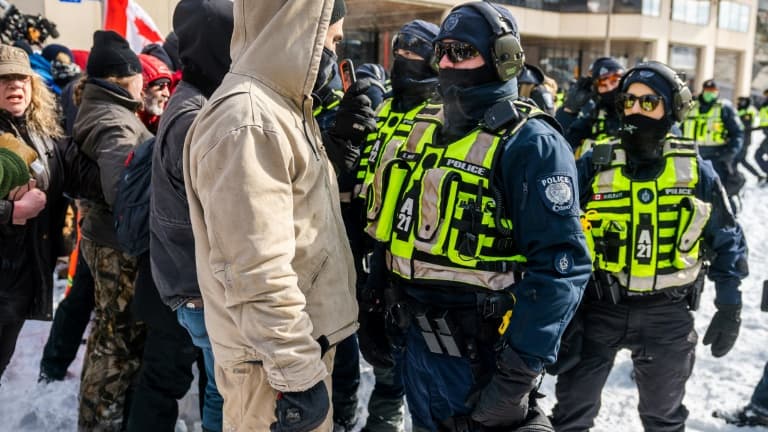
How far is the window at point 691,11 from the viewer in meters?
33.3

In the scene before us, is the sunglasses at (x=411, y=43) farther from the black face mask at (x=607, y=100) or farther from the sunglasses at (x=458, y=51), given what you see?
the black face mask at (x=607, y=100)

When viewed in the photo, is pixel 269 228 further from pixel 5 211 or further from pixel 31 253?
pixel 31 253

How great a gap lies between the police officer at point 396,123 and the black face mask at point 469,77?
1.54 feet

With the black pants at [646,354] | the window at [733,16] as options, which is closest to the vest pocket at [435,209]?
the black pants at [646,354]

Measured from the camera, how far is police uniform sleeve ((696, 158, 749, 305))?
117 inches

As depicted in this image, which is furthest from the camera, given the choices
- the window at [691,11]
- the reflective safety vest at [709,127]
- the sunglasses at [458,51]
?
the window at [691,11]

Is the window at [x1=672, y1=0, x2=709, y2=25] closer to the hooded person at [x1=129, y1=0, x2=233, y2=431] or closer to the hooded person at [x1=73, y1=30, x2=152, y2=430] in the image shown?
the hooded person at [x1=73, y1=30, x2=152, y2=430]

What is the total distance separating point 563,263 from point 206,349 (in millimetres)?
1408

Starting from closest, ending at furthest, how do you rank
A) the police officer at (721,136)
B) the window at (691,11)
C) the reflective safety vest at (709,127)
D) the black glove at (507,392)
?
1. the black glove at (507,392)
2. the police officer at (721,136)
3. the reflective safety vest at (709,127)
4. the window at (691,11)

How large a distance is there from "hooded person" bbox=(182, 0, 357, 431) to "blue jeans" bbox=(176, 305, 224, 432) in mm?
447

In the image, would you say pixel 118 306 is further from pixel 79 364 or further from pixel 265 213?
pixel 265 213

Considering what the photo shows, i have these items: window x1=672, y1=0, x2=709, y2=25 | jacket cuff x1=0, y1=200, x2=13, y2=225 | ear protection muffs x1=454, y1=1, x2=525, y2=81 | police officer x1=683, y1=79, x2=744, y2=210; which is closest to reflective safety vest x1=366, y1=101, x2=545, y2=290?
ear protection muffs x1=454, y1=1, x2=525, y2=81

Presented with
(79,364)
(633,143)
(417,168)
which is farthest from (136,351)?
(633,143)

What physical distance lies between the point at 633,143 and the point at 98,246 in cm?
275
